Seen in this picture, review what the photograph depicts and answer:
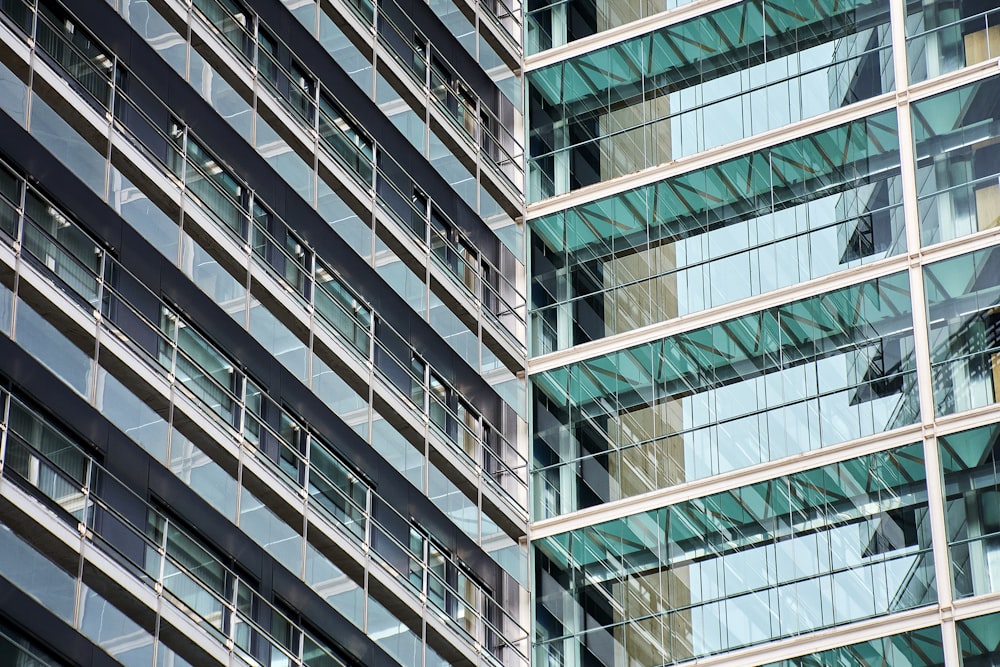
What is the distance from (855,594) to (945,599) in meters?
1.75

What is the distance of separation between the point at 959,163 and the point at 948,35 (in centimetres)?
306

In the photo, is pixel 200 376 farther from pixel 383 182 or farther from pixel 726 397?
pixel 726 397

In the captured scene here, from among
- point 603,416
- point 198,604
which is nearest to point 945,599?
point 603,416

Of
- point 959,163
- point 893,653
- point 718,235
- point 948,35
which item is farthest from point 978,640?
point 948,35

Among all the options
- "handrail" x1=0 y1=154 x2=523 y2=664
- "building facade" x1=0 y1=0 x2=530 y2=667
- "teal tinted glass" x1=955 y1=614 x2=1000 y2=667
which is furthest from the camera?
"teal tinted glass" x1=955 y1=614 x2=1000 y2=667

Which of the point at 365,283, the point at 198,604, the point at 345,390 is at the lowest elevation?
the point at 198,604

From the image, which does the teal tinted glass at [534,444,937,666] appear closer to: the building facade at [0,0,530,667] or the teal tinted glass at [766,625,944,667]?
the teal tinted glass at [766,625,944,667]

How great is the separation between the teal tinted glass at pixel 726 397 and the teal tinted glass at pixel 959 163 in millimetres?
1519

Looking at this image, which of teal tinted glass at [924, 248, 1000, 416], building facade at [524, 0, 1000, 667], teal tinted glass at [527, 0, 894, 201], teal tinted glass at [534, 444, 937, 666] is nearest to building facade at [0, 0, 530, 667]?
teal tinted glass at [527, 0, 894, 201]

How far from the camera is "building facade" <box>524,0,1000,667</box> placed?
39531mm

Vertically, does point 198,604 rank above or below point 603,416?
below

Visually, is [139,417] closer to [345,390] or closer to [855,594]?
[345,390]

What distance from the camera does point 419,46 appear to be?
44625mm

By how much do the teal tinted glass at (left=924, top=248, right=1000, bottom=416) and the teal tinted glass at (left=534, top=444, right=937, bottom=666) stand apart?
1.44 m
